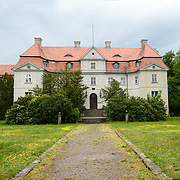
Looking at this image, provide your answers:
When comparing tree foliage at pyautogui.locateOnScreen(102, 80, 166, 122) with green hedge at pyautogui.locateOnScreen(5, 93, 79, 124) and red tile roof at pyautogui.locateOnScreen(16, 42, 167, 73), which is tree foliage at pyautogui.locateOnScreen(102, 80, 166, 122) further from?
red tile roof at pyautogui.locateOnScreen(16, 42, 167, 73)

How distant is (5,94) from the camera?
31.4 metres

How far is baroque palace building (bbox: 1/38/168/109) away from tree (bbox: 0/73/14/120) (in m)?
1.19

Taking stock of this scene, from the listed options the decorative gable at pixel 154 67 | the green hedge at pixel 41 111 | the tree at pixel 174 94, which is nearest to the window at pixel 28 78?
the green hedge at pixel 41 111

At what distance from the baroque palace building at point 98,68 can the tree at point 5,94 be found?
1188mm

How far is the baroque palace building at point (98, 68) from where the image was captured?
32031mm

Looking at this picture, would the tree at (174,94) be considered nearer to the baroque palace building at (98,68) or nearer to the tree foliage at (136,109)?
the baroque palace building at (98,68)

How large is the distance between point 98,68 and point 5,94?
1514 cm

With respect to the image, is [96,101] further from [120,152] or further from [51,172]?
[51,172]

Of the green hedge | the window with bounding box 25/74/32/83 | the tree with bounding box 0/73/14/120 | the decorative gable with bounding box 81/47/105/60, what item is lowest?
the green hedge

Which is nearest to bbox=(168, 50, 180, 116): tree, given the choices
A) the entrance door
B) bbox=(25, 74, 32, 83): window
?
the entrance door

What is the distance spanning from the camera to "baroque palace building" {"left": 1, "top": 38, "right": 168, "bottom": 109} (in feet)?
105

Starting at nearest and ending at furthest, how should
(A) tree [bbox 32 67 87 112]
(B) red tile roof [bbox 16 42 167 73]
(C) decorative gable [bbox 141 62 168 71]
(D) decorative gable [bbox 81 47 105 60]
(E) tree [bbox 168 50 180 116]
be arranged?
1. (A) tree [bbox 32 67 87 112]
2. (C) decorative gable [bbox 141 62 168 71]
3. (B) red tile roof [bbox 16 42 167 73]
4. (D) decorative gable [bbox 81 47 105 60]
5. (E) tree [bbox 168 50 180 116]

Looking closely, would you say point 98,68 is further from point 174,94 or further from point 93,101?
→ point 174,94

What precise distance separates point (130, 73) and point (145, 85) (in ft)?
11.7
